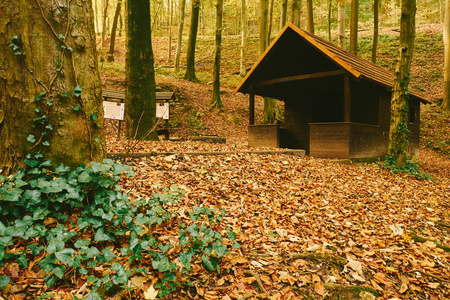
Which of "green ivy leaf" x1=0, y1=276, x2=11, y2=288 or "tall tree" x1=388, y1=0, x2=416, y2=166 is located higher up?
"tall tree" x1=388, y1=0, x2=416, y2=166

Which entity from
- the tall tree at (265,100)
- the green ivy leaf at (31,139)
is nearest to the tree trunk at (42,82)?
the green ivy leaf at (31,139)

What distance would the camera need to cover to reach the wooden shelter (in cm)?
884

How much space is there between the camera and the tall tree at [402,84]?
26.1ft

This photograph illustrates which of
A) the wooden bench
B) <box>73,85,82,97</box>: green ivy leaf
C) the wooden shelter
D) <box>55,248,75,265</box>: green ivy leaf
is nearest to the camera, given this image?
<box>55,248,75,265</box>: green ivy leaf

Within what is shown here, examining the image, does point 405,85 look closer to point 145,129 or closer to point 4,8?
point 145,129

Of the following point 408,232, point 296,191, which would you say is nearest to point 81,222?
point 296,191

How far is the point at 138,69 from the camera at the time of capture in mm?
7129

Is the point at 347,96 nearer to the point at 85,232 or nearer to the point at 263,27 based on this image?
the point at 263,27

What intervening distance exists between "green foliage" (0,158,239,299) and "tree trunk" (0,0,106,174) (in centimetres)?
21

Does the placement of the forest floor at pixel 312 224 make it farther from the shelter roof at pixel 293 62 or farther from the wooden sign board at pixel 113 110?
the shelter roof at pixel 293 62

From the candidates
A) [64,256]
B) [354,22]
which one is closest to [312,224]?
[64,256]

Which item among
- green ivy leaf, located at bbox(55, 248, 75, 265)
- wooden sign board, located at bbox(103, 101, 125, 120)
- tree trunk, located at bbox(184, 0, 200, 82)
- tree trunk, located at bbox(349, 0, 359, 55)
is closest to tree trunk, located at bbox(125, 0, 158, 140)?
wooden sign board, located at bbox(103, 101, 125, 120)

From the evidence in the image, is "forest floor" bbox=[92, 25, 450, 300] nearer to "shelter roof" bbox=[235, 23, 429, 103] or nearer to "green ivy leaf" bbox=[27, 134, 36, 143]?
"green ivy leaf" bbox=[27, 134, 36, 143]

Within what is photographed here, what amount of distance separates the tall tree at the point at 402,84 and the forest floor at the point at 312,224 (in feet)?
3.30
